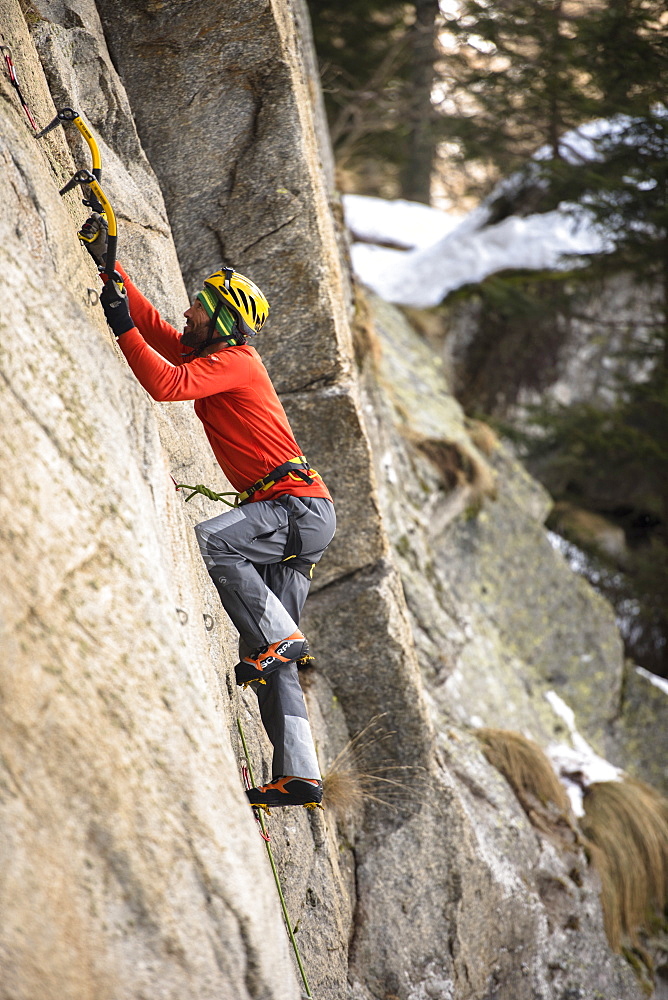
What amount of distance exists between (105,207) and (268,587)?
2.21m

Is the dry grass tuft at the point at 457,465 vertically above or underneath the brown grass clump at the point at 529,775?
above

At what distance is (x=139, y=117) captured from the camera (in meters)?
5.76

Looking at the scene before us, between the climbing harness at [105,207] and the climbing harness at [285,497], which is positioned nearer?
the climbing harness at [105,207]

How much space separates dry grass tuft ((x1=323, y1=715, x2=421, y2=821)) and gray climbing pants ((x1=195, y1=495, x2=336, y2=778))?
165cm

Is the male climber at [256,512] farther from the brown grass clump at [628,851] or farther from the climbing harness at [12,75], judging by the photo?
the brown grass clump at [628,851]

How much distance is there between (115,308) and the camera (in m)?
3.89

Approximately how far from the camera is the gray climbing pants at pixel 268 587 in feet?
14.1

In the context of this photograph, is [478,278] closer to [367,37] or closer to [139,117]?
[367,37]

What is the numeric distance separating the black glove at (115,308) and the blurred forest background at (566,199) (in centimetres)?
1003

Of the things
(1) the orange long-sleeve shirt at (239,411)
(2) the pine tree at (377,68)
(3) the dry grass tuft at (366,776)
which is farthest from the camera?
(2) the pine tree at (377,68)

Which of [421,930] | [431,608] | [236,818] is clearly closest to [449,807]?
[421,930]

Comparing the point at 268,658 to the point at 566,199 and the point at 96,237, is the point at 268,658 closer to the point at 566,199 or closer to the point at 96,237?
the point at 96,237

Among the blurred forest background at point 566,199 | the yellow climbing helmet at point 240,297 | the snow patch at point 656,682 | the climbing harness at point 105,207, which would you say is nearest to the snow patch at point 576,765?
the snow patch at point 656,682

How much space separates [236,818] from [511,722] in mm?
6457
